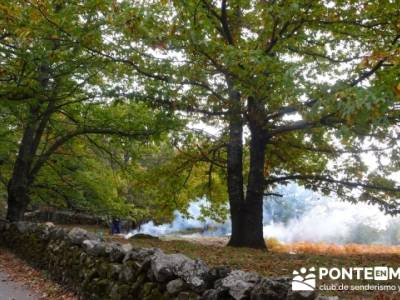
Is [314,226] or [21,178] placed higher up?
[21,178]

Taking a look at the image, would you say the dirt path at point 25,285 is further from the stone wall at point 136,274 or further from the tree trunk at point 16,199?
the tree trunk at point 16,199

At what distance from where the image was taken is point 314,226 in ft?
115

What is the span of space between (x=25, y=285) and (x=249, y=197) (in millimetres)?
5850

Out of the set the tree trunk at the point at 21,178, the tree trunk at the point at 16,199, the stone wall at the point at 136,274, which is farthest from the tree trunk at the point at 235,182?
the tree trunk at the point at 16,199

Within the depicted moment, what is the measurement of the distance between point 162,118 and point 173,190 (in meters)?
3.15

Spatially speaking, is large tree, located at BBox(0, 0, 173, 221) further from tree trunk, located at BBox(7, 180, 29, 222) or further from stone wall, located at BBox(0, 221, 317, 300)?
stone wall, located at BBox(0, 221, 317, 300)

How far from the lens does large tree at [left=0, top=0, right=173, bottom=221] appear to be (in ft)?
26.4

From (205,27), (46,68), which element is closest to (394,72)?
(205,27)

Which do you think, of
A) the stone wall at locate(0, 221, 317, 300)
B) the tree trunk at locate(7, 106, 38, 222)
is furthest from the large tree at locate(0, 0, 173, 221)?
the stone wall at locate(0, 221, 317, 300)

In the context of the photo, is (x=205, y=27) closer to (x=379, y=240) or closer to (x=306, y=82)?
(x=306, y=82)

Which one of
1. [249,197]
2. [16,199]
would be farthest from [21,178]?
[249,197]

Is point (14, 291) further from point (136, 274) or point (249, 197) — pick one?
point (249, 197)

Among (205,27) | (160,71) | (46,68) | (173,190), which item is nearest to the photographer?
(205,27)

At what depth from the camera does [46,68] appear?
10.6 metres
